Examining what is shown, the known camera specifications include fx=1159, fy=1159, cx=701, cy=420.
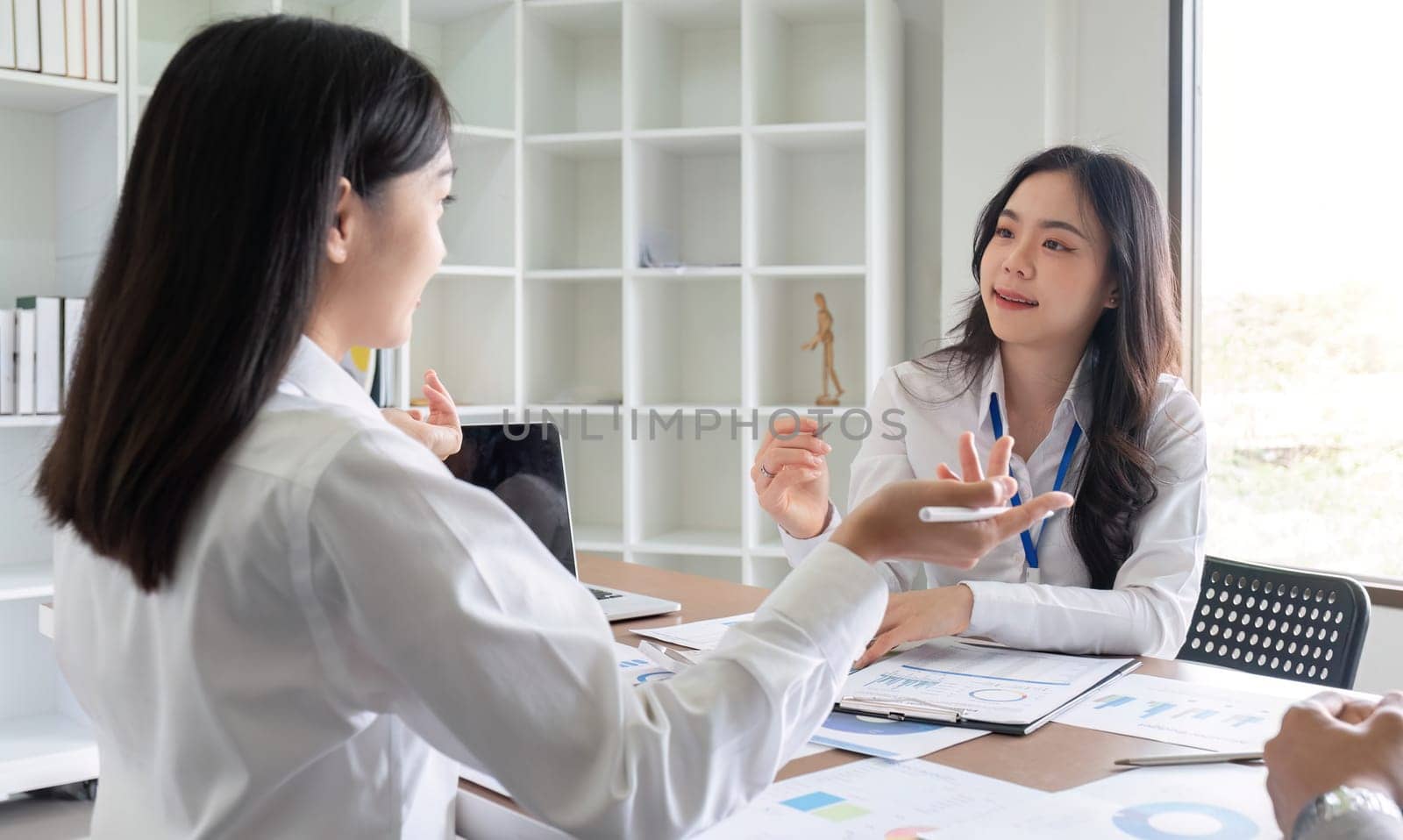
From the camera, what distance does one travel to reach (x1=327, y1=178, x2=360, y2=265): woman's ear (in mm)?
824

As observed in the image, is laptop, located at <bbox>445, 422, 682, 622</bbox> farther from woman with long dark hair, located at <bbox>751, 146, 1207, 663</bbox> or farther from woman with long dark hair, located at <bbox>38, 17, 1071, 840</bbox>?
woman with long dark hair, located at <bbox>38, 17, 1071, 840</bbox>

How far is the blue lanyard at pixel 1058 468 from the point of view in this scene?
1888 millimetres

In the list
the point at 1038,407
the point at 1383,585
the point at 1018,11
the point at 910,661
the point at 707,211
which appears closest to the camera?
the point at 910,661

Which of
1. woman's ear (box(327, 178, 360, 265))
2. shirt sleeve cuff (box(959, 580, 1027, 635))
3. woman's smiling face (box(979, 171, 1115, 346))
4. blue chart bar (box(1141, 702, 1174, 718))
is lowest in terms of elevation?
blue chart bar (box(1141, 702, 1174, 718))

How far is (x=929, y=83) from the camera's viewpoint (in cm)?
379

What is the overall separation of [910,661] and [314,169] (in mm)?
1012

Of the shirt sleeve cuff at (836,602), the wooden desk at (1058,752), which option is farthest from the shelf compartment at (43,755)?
the shirt sleeve cuff at (836,602)

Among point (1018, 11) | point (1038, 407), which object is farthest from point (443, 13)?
point (1038, 407)

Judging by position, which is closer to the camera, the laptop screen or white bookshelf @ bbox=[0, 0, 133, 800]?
the laptop screen

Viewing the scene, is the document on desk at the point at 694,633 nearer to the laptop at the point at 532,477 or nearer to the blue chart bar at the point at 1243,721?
the laptop at the point at 532,477

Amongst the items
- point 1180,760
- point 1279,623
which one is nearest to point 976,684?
point 1180,760

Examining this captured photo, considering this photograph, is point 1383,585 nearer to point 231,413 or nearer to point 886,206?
point 886,206

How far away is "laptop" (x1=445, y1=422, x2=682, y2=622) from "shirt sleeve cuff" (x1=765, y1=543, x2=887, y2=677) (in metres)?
0.94

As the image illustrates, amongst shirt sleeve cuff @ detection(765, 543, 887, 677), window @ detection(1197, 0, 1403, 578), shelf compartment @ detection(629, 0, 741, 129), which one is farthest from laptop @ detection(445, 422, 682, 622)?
window @ detection(1197, 0, 1403, 578)
